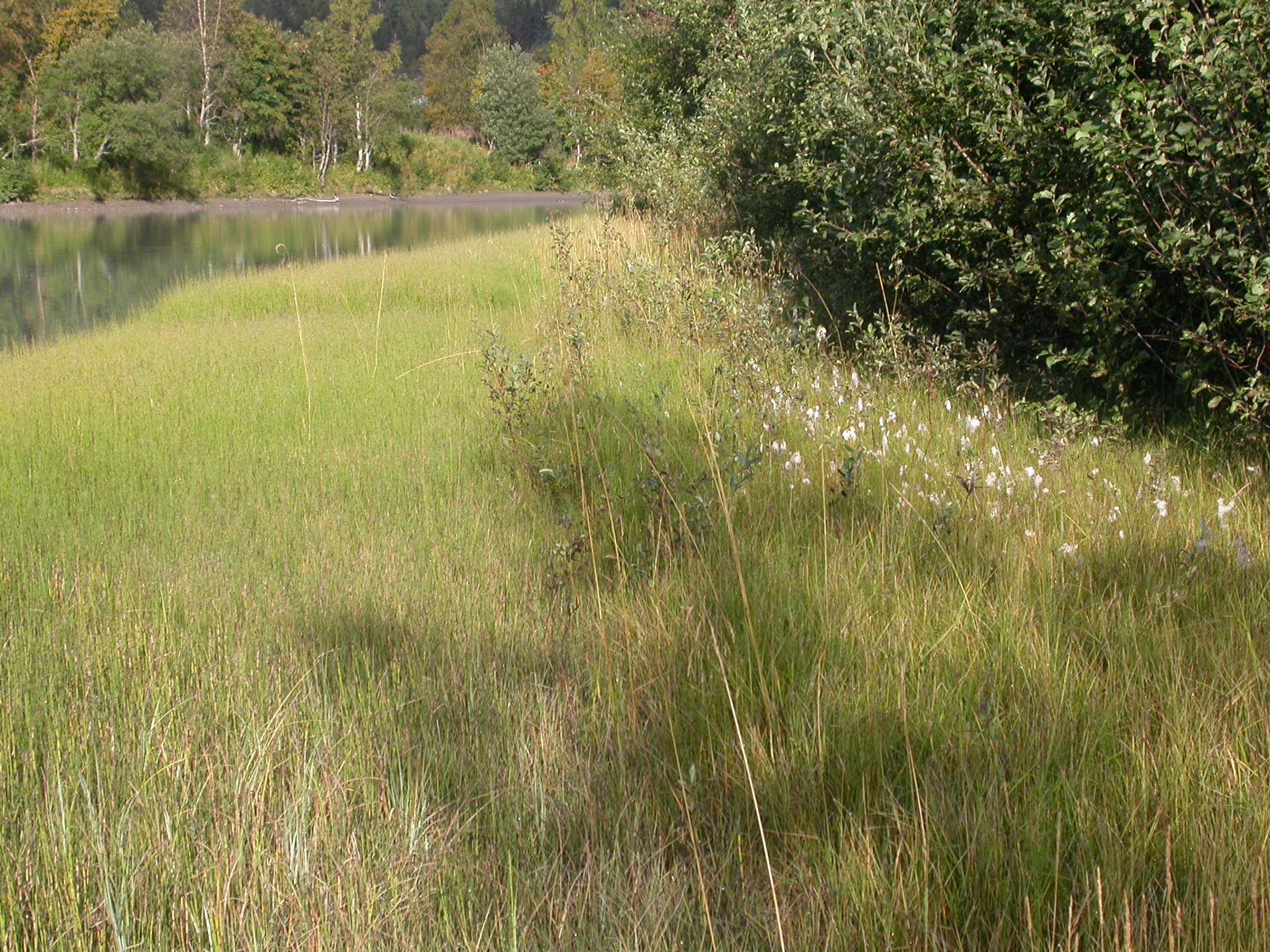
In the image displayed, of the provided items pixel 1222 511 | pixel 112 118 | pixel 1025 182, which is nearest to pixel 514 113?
pixel 112 118

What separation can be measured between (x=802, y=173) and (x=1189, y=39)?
251 cm

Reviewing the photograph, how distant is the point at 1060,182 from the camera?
480 centimetres

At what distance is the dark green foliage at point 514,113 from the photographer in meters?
61.8

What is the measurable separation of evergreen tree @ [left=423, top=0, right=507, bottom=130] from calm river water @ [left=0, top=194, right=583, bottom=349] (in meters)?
25.1

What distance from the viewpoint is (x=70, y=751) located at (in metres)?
2.45

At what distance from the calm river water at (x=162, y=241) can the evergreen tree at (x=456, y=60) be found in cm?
2508

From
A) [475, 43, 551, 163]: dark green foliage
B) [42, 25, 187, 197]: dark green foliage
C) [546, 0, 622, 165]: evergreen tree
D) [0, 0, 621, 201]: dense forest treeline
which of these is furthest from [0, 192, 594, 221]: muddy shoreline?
[475, 43, 551, 163]: dark green foliage

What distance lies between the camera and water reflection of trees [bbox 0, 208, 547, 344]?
13953 mm

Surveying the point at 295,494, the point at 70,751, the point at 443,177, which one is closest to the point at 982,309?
the point at 295,494

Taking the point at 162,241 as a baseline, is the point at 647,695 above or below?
below

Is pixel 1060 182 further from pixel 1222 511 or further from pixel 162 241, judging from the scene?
pixel 162 241

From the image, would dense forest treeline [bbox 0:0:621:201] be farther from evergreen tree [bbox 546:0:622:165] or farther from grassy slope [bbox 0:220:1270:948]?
grassy slope [bbox 0:220:1270:948]

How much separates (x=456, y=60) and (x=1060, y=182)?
3021 inches

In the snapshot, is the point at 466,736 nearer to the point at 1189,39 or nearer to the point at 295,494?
the point at 295,494
